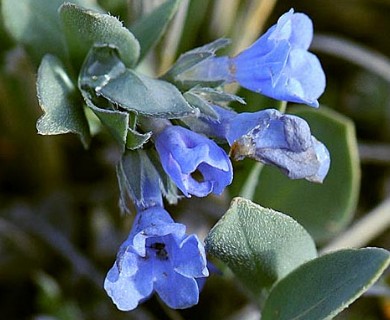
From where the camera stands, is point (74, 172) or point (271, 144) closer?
point (271, 144)

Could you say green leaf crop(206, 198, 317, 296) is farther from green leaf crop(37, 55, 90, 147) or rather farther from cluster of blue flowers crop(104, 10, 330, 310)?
green leaf crop(37, 55, 90, 147)

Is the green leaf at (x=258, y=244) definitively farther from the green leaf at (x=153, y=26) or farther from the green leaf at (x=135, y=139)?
the green leaf at (x=153, y=26)

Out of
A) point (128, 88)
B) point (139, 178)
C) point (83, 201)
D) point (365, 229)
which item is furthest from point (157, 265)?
point (83, 201)

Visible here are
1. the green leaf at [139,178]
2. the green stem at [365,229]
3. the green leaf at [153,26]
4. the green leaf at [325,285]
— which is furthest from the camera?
the green stem at [365,229]

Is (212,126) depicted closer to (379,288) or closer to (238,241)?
(238,241)

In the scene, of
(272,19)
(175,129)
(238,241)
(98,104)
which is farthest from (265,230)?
(272,19)

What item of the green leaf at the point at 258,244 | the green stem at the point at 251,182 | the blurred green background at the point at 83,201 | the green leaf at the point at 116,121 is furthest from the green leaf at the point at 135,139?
the blurred green background at the point at 83,201
